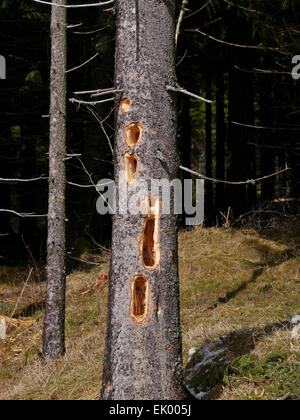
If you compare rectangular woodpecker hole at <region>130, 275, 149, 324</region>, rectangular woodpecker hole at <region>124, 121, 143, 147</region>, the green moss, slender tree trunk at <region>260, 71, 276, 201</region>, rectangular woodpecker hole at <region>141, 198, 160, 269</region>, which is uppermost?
slender tree trunk at <region>260, 71, 276, 201</region>

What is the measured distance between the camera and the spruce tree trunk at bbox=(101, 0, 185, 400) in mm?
3779

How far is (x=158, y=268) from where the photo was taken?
384cm

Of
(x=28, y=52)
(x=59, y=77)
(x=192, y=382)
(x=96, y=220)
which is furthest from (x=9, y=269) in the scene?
(x=192, y=382)

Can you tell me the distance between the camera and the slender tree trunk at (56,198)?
7.09m

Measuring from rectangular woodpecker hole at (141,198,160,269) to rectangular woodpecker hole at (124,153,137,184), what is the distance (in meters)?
0.25

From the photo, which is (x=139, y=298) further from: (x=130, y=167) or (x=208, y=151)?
(x=208, y=151)

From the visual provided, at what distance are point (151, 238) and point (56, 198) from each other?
3478mm

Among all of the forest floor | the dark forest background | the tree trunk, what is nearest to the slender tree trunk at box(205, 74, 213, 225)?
the tree trunk

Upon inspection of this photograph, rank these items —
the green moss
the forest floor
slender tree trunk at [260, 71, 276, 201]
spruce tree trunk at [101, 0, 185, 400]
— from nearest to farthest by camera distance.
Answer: spruce tree trunk at [101, 0, 185, 400], the green moss, the forest floor, slender tree trunk at [260, 71, 276, 201]

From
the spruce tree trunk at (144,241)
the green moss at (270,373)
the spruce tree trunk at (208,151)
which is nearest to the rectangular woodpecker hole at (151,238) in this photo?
the spruce tree trunk at (144,241)

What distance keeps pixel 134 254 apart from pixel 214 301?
192 inches

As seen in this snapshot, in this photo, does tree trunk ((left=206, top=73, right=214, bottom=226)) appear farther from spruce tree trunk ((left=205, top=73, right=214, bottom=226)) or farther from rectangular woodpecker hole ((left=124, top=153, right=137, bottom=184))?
rectangular woodpecker hole ((left=124, top=153, right=137, bottom=184))

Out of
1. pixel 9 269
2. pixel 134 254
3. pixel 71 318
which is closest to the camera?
pixel 134 254
